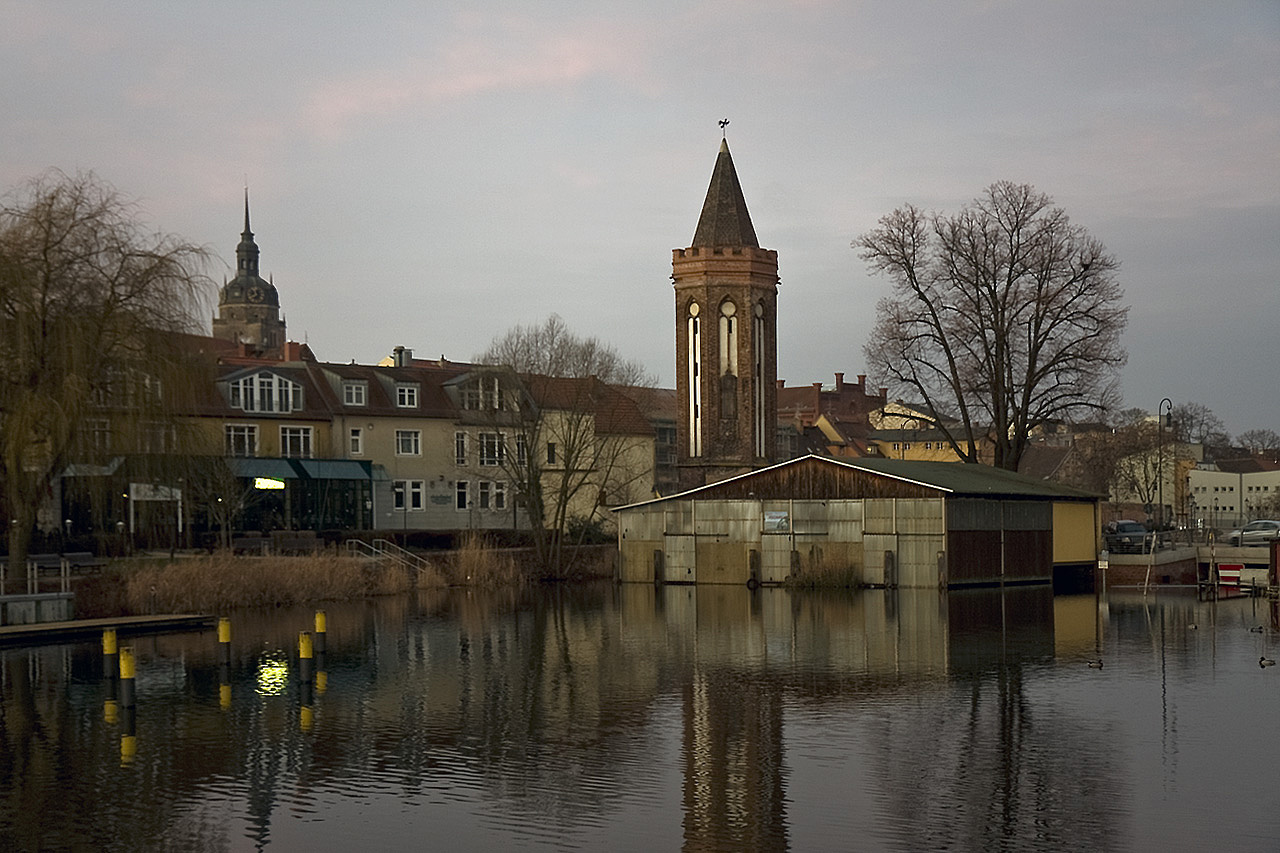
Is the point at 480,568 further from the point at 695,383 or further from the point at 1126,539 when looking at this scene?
the point at 1126,539

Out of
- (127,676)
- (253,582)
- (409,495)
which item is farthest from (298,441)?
(127,676)

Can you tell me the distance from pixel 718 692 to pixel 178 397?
64.0 feet

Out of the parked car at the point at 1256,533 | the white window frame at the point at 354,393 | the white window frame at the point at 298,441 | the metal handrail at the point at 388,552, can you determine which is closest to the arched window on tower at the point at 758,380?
the white window frame at the point at 354,393

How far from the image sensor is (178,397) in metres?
36.2

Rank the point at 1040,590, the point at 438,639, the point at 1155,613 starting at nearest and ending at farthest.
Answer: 1. the point at 438,639
2. the point at 1155,613
3. the point at 1040,590

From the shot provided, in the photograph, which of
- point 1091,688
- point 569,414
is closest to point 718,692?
point 1091,688

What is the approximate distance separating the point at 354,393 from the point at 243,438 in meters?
5.97

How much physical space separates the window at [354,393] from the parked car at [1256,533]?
124 ft

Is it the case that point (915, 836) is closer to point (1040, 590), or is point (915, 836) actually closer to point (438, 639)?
point (438, 639)

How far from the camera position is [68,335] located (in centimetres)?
3362

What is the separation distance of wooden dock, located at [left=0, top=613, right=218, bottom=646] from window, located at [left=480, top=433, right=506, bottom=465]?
71.9 feet

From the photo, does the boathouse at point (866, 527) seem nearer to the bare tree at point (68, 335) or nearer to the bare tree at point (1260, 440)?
the bare tree at point (68, 335)

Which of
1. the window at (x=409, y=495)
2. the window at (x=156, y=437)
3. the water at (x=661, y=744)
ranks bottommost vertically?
the water at (x=661, y=744)

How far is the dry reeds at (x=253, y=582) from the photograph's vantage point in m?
36.8
